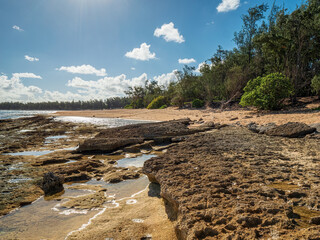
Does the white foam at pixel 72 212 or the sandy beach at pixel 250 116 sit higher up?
the sandy beach at pixel 250 116

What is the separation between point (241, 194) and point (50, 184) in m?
3.83

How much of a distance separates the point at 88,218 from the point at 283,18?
79.3 ft

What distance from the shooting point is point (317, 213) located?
6.71ft

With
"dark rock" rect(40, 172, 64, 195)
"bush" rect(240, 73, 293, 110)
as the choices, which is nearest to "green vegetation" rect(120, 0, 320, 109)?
"bush" rect(240, 73, 293, 110)

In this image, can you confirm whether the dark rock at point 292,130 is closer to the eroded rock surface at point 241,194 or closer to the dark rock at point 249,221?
the eroded rock surface at point 241,194

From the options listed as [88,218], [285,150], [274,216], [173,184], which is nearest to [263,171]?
[274,216]

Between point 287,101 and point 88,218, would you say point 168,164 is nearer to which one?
point 88,218

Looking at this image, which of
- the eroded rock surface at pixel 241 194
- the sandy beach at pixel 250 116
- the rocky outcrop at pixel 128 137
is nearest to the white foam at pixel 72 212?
the eroded rock surface at pixel 241 194

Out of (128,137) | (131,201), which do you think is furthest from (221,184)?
(128,137)

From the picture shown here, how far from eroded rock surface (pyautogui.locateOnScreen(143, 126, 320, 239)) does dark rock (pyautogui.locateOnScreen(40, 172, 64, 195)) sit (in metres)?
2.06

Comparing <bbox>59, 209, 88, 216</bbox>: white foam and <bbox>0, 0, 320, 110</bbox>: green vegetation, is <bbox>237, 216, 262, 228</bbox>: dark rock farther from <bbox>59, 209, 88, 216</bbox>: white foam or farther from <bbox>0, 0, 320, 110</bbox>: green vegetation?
<bbox>0, 0, 320, 110</bbox>: green vegetation

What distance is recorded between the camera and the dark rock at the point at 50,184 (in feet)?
12.4

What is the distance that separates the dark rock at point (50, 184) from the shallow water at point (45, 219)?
0.24 meters

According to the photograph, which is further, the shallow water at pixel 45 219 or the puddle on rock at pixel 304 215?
the shallow water at pixel 45 219
